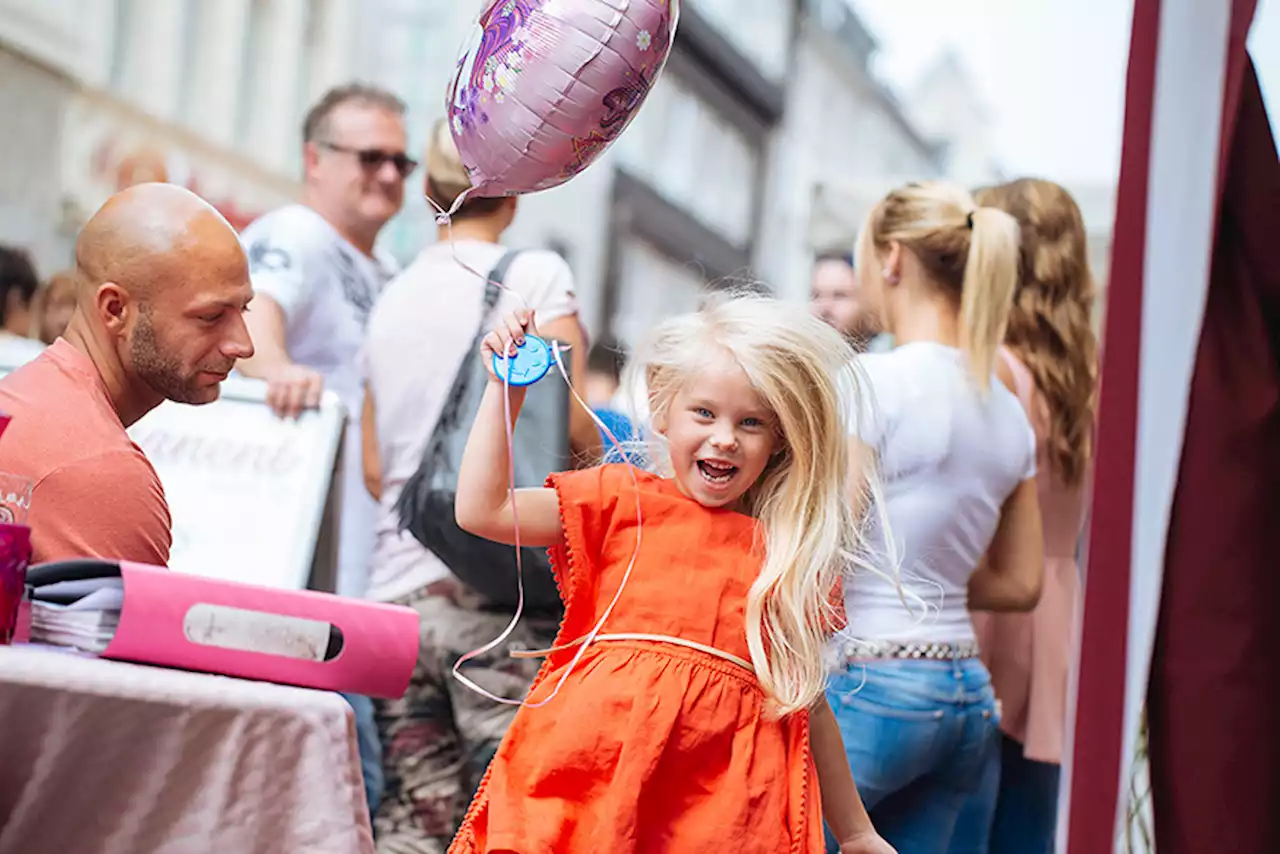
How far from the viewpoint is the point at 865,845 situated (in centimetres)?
204

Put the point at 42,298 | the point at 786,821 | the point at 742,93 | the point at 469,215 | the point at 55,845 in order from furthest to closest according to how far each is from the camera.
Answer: the point at 742,93, the point at 42,298, the point at 469,215, the point at 786,821, the point at 55,845

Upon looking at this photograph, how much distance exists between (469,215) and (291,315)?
1.47 feet

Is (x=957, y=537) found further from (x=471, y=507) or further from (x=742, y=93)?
(x=742, y=93)

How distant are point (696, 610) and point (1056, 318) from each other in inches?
56.7

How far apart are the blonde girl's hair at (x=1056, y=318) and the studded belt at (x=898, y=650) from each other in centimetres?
74

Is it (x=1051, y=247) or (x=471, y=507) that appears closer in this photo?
(x=471, y=507)

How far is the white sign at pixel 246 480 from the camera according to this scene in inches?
109

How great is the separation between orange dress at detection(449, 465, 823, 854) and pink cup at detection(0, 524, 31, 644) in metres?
0.63

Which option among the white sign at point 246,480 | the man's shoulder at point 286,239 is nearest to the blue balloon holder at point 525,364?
the white sign at point 246,480

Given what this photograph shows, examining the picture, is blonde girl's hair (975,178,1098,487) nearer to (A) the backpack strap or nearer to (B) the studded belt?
(B) the studded belt

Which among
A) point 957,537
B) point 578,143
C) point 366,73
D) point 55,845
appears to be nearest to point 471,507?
point 578,143

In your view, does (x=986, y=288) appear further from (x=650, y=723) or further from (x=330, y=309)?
(x=330, y=309)

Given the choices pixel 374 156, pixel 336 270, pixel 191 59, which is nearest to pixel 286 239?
pixel 336 270

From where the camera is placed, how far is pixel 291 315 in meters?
3.08
